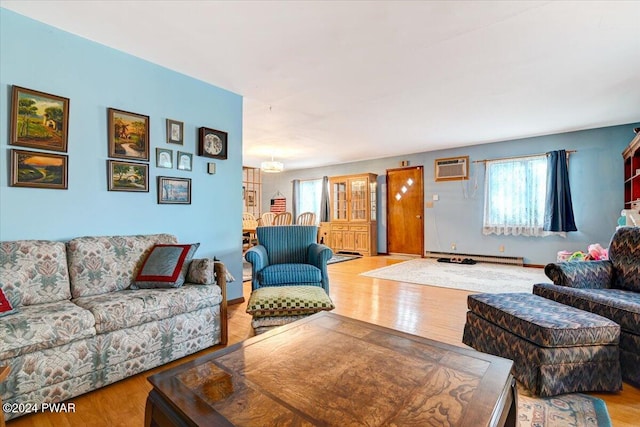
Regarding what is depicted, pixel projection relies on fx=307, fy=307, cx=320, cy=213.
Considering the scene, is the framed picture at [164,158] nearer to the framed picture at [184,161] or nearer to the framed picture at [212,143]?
the framed picture at [184,161]

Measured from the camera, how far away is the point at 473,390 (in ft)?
3.18

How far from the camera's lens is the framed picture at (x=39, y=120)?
2.08 m

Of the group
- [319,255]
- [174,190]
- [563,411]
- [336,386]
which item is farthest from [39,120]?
[563,411]

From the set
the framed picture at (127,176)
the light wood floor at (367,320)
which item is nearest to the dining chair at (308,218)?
the light wood floor at (367,320)

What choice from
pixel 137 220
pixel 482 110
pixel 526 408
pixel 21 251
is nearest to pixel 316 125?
pixel 482 110

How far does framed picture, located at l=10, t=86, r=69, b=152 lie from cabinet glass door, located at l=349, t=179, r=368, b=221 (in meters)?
5.88

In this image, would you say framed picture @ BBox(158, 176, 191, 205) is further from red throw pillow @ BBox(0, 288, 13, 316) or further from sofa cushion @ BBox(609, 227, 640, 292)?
sofa cushion @ BBox(609, 227, 640, 292)

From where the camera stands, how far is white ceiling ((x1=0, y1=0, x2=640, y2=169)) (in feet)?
6.84

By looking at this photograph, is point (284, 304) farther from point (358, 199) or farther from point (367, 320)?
point (358, 199)

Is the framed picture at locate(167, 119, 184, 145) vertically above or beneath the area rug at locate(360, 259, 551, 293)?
above

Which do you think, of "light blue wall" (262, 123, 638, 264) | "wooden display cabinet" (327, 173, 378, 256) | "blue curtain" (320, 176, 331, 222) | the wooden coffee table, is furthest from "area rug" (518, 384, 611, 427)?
"blue curtain" (320, 176, 331, 222)

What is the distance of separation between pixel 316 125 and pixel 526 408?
4.14m

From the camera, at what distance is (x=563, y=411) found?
1532 mm

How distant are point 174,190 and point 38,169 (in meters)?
0.98
